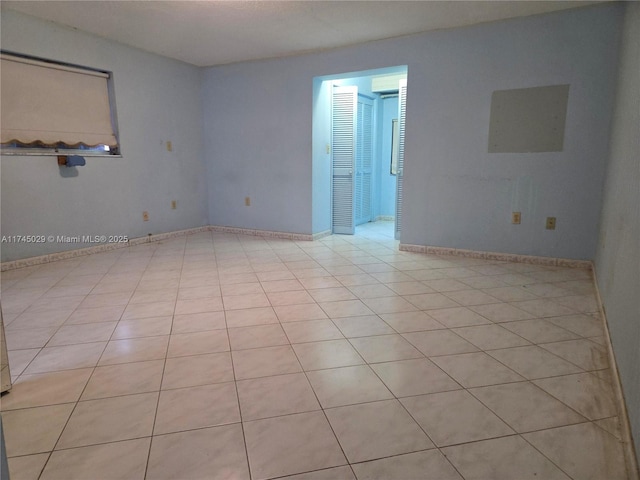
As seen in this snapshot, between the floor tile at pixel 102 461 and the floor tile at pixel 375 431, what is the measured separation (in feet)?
2.21

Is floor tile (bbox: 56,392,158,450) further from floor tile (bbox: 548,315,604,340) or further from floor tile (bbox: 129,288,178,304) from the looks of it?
floor tile (bbox: 548,315,604,340)

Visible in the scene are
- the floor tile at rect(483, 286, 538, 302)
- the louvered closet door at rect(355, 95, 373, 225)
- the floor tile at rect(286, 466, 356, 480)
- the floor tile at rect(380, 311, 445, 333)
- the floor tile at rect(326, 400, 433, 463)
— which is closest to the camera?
the floor tile at rect(286, 466, 356, 480)

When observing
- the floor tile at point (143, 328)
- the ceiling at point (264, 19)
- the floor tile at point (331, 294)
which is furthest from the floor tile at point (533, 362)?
the ceiling at point (264, 19)

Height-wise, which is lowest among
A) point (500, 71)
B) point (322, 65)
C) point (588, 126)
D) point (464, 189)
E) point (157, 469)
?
point (157, 469)

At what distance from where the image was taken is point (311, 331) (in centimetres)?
221

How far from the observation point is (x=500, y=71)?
3527mm

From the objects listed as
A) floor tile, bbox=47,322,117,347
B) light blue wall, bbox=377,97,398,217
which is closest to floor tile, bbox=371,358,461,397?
floor tile, bbox=47,322,117,347

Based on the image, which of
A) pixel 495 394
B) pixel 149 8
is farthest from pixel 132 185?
pixel 495 394

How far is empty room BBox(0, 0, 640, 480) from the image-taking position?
1375 millimetres

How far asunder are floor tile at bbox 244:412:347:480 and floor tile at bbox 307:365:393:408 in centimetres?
13

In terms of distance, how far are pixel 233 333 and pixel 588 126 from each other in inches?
134

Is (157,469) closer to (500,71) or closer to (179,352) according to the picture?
(179,352)

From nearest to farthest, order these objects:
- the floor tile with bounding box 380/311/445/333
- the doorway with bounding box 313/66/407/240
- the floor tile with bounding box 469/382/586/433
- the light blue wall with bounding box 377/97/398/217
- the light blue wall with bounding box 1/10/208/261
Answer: the floor tile with bounding box 469/382/586/433
the floor tile with bounding box 380/311/445/333
the light blue wall with bounding box 1/10/208/261
the doorway with bounding box 313/66/407/240
the light blue wall with bounding box 377/97/398/217

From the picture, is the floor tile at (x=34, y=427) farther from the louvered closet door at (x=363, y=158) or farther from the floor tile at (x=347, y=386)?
the louvered closet door at (x=363, y=158)
